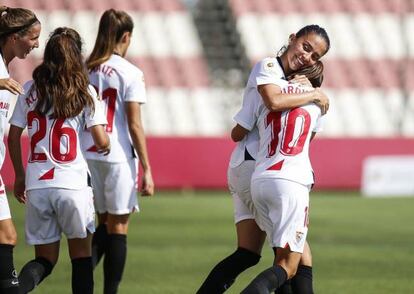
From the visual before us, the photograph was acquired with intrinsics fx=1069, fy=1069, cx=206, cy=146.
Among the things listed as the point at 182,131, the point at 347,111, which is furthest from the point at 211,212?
the point at 347,111

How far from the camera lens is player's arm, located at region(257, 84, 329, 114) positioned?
21.9ft

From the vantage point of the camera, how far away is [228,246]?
43.1ft

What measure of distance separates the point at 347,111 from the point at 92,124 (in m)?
21.1

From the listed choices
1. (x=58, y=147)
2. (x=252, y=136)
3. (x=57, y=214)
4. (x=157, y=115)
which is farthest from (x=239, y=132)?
(x=157, y=115)

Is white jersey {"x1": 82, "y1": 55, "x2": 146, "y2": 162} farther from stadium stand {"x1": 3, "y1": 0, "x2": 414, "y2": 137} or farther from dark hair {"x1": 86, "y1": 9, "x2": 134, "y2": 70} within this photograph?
stadium stand {"x1": 3, "y1": 0, "x2": 414, "y2": 137}

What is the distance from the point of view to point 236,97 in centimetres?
2681

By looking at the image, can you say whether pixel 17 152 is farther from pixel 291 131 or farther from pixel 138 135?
pixel 291 131

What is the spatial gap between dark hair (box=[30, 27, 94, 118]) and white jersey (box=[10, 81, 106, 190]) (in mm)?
62

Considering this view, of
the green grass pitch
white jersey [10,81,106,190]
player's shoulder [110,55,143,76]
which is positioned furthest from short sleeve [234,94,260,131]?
the green grass pitch

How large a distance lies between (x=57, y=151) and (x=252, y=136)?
130 centimetres

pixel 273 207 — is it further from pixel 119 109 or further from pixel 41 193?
pixel 119 109

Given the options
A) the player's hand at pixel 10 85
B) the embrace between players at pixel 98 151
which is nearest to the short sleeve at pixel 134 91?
the embrace between players at pixel 98 151

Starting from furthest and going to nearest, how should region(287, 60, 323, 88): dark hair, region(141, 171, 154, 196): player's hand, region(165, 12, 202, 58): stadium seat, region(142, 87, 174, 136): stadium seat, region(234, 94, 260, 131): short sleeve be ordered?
1. region(165, 12, 202, 58): stadium seat
2. region(142, 87, 174, 136): stadium seat
3. region(141, 171, 154, 196): player's hand
4. region(234, 94, 260, 131): short sleeve
5. region(287, 60, 323, 88): dark hair

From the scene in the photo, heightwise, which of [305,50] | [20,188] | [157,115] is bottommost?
[157,115]
